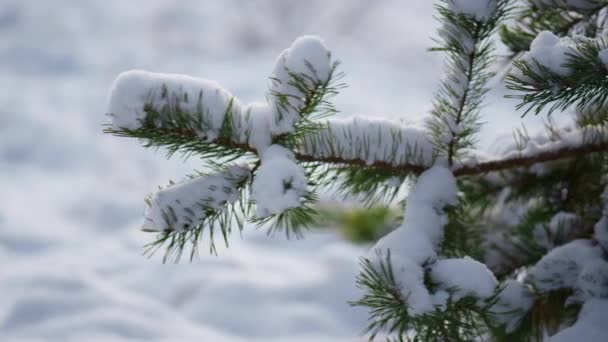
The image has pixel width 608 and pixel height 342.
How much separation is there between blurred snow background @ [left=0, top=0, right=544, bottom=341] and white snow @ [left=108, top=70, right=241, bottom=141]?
386mm

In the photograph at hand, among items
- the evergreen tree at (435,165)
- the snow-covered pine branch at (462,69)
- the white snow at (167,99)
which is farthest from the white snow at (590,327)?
the white snow at (167,99)

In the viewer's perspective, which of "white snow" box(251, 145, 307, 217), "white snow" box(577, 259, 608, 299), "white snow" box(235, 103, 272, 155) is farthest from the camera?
"white snow" box(577, 259, 608, 299)

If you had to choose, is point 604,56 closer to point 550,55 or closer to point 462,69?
point 550,55

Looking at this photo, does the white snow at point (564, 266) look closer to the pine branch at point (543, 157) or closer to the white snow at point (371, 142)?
the pine branch at point (543, 157)

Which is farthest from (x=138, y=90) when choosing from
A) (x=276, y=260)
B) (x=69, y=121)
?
(x=69, y=121)

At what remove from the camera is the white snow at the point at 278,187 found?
683mm

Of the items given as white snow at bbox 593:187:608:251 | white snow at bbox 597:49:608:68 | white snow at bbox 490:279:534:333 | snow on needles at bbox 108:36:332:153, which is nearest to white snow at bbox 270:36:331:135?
snow on needles at bbox 108:36:332:153

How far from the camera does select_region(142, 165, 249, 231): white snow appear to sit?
75 centimetres

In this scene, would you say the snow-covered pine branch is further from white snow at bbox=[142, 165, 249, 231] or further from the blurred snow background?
white snow at bbox=[142, 165, 249, 231]

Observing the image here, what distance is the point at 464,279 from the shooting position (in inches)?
28.6

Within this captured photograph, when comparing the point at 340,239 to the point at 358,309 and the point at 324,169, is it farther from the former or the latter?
the point at 324,169

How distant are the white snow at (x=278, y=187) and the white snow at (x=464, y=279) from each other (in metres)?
0.20

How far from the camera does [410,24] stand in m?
4.88

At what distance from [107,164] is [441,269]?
314 cm
